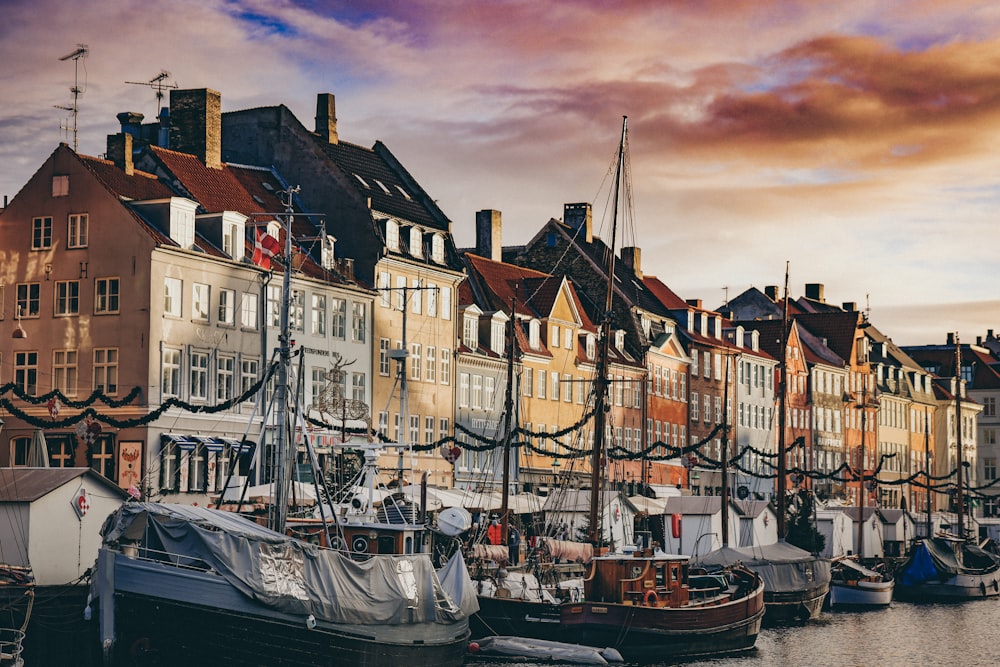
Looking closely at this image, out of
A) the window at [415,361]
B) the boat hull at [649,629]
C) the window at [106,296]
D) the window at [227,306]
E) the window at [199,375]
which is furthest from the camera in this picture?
the window at [415,361]

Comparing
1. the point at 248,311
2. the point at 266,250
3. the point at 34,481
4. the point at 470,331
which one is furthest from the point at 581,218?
the point at 34,481

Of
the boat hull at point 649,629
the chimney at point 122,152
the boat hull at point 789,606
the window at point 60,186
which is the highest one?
the chimney at point 122,152

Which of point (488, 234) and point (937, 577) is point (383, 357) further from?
point (937, 577)

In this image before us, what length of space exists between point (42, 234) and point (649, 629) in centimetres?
3011

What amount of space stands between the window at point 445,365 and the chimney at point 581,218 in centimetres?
2502

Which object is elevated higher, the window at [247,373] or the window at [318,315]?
the window at [318,315]

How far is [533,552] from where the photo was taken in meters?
61.5

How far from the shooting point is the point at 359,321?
252 ft

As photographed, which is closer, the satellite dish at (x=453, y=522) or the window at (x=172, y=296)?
the satellite dish at (x=453, y=522)

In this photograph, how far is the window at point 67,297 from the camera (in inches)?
2601

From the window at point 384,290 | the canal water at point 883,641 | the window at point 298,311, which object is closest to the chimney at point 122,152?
the window at point 298,311

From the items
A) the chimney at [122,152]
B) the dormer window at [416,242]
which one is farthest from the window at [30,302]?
the dormer window at [416,242]

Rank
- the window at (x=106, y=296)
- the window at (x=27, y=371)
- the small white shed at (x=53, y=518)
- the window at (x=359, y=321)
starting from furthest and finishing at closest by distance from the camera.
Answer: the window at (x=359, y=321), the window at (x=27, y=371), the window at (x=106, y=296), the small white shed at (x=53, y=518)

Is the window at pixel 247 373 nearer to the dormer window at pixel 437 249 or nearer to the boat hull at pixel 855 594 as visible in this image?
the dormer window at pixel 437 249
